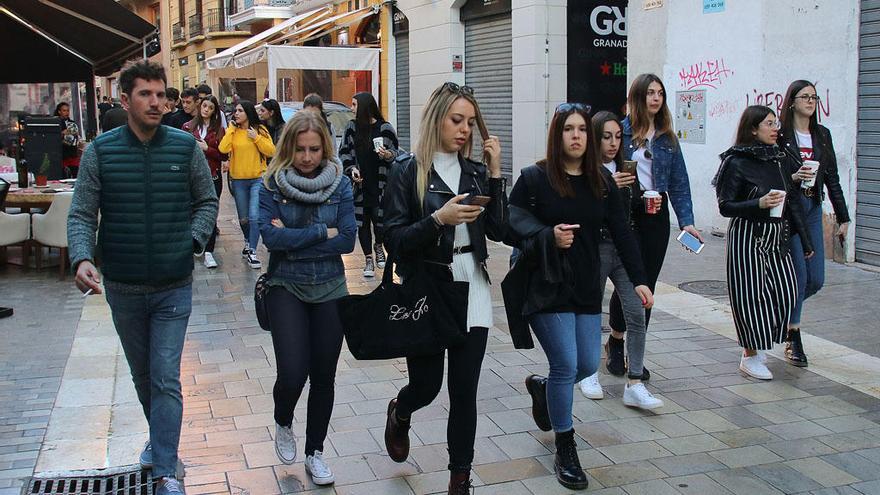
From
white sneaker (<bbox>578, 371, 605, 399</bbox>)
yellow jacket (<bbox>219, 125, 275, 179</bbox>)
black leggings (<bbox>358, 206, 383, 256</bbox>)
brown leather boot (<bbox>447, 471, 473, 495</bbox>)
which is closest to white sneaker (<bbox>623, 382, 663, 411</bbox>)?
white sneaker (<bbox>578, 371, 605, 399</bbox>)

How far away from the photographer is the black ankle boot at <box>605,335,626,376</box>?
6227 millimetres

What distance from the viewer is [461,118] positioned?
4141 mm

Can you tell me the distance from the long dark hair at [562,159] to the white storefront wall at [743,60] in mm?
6589

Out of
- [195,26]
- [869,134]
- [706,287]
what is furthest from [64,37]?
[195,26]

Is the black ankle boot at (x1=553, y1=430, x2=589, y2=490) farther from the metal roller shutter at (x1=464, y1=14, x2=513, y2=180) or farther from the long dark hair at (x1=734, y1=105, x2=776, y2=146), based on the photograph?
the metal roller shutter at (x1=464, y1=14, x2=513, y2=180)

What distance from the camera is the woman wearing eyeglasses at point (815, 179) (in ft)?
20.8

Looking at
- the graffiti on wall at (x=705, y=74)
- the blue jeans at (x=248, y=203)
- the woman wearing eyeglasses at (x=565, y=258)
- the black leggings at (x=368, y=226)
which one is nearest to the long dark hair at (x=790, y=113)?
the woman wearing eyeglasses at (x=565, y=258)

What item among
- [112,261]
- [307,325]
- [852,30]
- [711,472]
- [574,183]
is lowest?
[711,472]

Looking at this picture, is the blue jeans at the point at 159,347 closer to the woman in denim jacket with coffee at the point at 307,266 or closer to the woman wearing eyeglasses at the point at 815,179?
→ the woman in denim jacket with coffee at the point at 307,266

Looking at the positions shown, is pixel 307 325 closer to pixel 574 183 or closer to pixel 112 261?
pixel 112 261

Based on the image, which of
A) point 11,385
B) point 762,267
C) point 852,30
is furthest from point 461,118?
point 852,30

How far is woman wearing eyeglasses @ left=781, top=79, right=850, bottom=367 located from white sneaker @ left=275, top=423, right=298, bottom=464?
3.62 m

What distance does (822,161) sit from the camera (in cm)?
639

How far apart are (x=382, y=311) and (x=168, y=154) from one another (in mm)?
1174
